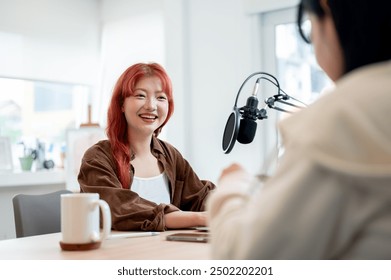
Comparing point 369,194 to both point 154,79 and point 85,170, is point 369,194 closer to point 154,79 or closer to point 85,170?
point 85,170

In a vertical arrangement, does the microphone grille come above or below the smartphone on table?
above

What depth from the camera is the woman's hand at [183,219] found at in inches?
60.2

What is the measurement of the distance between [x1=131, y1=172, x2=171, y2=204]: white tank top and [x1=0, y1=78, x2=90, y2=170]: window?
8.29 feet

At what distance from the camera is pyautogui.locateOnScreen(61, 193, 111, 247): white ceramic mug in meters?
1.12

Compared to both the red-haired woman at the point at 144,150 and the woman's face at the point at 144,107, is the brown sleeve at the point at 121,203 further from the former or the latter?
the woman's face at the point at 144,107

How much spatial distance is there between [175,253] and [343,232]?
66 centimetres

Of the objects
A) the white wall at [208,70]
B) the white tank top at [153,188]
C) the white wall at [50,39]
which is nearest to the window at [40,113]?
the white wall at [50,39]

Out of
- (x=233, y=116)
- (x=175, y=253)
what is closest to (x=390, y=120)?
(x=175, y=253)

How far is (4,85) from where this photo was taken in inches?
158

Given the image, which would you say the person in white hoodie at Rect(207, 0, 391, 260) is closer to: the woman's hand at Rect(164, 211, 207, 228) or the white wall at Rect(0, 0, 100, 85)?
the woman's hand at Rect(164, 211, 207, 228)

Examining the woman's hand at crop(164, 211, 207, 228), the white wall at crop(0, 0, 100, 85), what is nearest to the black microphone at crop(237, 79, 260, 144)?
the woman's hand at crop(164, 211, 207, 228)

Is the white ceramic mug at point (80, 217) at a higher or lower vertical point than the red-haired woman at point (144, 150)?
lower

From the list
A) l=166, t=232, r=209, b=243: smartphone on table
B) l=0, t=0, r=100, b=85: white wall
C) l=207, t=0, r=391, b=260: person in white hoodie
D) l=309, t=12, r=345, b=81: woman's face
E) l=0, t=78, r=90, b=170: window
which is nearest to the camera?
l=207, t=0, r=391, b=260: person in white hoodie

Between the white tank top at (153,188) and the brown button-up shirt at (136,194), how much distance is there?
20 mm
